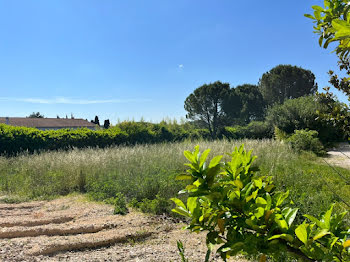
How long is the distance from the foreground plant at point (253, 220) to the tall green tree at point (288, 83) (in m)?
30.2

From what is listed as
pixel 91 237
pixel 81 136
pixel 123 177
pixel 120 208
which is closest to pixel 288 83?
pixel 81 136

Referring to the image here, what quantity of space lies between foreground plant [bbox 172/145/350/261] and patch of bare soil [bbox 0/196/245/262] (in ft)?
7.10

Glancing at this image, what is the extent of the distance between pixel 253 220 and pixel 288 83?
103ft

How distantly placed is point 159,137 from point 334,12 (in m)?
15.9

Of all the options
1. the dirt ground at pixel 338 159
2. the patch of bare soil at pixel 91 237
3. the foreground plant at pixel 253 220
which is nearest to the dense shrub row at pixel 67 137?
the patch of bare soil at pixel 91 237

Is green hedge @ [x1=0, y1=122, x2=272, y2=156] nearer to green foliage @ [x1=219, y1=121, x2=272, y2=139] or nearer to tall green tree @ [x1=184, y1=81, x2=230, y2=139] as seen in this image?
green foliage @ [x1=219, y1=121, x2=272, y2=139]

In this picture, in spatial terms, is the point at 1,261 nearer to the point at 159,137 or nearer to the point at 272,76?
the point at 159,137

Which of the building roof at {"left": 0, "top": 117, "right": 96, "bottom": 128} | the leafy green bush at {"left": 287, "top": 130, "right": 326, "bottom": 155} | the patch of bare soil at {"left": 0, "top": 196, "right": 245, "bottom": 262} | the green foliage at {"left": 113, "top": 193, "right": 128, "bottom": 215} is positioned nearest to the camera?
the patch of bare soil at {"left": 0, "top": 196, "right": 245, "bottom": 262}

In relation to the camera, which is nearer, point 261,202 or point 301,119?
point 261,202

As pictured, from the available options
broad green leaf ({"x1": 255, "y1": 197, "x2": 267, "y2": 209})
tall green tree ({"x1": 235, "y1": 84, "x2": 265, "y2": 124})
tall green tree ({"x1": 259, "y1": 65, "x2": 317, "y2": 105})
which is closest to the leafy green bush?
broad green leaf ({"x1": 255, "y1": 197, "x2": 267, "y2": 209})

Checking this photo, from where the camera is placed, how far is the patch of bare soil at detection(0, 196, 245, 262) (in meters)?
3.22

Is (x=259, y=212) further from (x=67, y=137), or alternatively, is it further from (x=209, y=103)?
(x=209, y=103)

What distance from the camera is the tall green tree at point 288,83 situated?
95.5 feet

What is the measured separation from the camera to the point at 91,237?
374 cm
